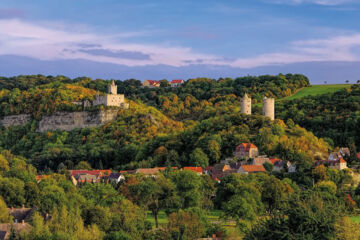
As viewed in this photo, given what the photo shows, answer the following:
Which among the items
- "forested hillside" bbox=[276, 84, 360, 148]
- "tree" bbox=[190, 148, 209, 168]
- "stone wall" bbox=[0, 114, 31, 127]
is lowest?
"tree" bbox=[190, 148, 209, 168]

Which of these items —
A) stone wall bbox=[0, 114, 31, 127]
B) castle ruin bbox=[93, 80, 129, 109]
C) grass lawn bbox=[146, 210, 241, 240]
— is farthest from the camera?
stone wall bbox=[0, 114, 31, 127]

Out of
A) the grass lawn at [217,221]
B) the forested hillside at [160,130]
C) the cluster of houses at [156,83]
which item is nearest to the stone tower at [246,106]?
the forested hillside at [160,130]

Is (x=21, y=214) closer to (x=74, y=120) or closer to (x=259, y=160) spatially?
(x=259, y=160)

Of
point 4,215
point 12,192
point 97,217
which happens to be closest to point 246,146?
point 12,192

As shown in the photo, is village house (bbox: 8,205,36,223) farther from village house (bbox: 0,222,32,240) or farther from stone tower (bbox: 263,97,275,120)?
stone tower (bbox: 263,97,275,120)

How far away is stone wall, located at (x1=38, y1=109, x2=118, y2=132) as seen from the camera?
12150 cm

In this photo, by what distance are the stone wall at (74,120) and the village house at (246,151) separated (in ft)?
122

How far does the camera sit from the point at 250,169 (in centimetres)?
8206

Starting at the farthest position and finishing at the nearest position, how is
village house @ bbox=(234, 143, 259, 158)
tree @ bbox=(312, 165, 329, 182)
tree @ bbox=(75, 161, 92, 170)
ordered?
tree @ bbox=(75, 161, 92, 170) → village house @ bbox=(234, 143, 259, 158) → tree @ bbox=(312, 165, 329, 182)

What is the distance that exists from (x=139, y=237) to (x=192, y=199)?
1920 centimetres

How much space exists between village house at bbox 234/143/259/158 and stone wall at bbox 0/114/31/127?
55968 millimetres

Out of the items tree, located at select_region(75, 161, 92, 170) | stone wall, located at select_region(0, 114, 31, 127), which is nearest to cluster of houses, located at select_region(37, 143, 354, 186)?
tree, located at select_region(75, 161, 92, 170)

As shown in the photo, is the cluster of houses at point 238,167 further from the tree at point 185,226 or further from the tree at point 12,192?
the tree at point 185,226

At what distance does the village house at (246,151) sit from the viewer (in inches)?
3521
